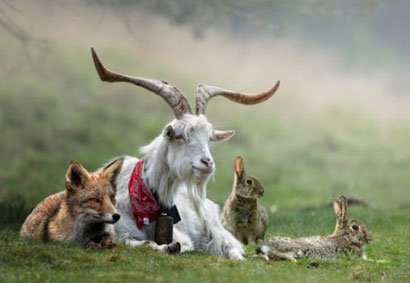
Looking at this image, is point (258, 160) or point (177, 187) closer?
point (177, 187)

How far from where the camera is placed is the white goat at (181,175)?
439 inches

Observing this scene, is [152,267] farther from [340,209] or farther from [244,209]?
[244,209]

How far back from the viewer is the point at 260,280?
945 cm

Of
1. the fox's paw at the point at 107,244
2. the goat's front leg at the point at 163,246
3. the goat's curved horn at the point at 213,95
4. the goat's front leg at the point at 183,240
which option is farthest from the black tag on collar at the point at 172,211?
the goat's curved horn at the point at 213,95

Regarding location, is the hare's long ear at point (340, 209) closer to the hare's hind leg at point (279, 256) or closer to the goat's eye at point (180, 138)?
the hare's hind leg at point (279, 256)

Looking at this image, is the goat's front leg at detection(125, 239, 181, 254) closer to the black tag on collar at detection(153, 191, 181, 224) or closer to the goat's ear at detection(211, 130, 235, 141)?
Answer: the black tag on collar at detection(153, 191, 181, 224)

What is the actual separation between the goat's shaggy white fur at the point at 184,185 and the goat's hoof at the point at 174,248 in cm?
6

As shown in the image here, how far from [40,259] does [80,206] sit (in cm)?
96

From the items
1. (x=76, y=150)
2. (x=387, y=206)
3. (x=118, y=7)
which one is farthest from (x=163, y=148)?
(x=76, y=150)

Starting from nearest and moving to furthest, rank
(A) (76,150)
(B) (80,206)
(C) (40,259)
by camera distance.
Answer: (C) (40,259) < (B) (80,206) < (A) (76,150)

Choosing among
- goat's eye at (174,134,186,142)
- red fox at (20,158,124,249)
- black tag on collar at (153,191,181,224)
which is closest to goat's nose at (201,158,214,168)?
goat's eye at (174,134,186,142)

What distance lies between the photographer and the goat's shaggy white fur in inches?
439

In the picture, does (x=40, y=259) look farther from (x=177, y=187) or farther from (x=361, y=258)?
(x=361, y=258)

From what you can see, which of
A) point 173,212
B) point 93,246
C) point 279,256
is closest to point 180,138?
point 173,212
